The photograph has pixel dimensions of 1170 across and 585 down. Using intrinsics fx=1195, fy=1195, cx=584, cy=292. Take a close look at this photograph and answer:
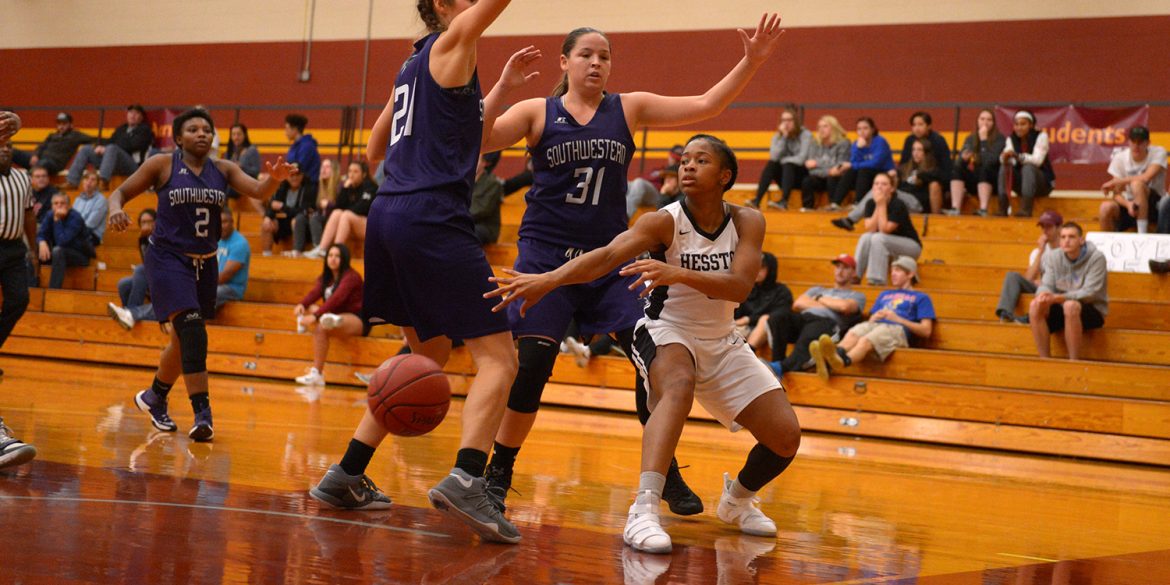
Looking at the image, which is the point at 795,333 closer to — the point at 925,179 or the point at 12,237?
the point at 925,179

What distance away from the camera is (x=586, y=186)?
16.0 feet

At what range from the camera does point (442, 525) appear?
4.21 meters

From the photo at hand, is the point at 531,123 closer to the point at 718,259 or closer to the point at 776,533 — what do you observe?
the point at 718,259

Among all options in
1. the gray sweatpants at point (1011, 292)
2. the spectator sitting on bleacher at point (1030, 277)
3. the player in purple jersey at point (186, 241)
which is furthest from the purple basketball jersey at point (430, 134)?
the gray sweatpants at point (1011, 292)

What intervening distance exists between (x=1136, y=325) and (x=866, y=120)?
154 inches

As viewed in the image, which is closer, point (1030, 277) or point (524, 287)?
point (524, 287)

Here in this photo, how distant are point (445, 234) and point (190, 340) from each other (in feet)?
10.5

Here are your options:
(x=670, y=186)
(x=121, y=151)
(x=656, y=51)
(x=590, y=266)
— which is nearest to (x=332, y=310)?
(x=670, y=186)

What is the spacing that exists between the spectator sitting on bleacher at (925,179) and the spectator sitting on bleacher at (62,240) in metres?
A: 10.0

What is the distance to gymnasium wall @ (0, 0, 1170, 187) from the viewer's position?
15.1m

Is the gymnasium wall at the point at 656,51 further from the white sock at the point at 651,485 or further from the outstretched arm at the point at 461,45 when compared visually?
the outstretched arm at the point at 461,45

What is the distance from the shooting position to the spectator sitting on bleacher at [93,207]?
15.8 meters

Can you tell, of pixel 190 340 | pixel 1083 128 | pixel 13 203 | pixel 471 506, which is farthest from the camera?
pixel 1083 128

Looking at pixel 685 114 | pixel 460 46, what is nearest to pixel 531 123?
pixel 685 114
